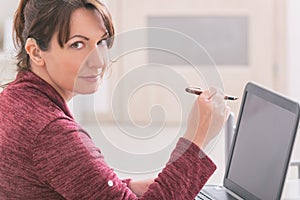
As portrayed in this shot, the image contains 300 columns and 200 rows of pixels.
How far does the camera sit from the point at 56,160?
1.20 m

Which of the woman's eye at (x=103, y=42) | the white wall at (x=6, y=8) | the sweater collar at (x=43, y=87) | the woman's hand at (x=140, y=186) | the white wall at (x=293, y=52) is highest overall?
the woman's eye at (x=103, y=42)

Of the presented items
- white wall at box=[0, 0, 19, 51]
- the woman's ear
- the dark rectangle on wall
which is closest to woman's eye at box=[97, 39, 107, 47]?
the woman's ear

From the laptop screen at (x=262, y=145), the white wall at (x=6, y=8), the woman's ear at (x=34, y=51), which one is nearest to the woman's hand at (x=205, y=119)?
the laptop screen at (x=262, y=145)

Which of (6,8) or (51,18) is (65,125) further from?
(6,8)

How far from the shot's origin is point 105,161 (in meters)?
1.27

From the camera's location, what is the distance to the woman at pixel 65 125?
3.95 ft

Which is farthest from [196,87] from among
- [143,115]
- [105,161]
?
[105,161]

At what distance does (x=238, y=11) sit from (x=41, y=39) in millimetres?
3090

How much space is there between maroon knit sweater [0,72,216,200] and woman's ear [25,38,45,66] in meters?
0.04

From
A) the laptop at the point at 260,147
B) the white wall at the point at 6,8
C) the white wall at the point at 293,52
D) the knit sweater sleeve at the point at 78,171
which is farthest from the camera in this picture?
the white wall at the point at 293,52

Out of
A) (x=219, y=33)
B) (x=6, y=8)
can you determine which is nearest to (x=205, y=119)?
(x=6, y=8)

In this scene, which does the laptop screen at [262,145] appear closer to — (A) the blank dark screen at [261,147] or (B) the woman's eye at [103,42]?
(A) the blank dark screen at [261,147]

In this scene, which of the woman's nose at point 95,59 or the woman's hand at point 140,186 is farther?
the woman's hand at point 140,186

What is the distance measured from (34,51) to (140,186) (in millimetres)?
355
